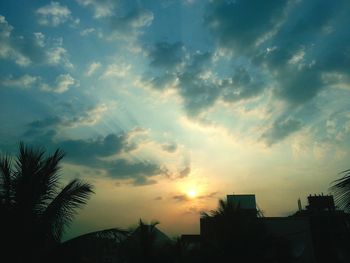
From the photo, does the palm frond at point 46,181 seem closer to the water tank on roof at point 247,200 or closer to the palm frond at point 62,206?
the palm frond at point 62,206

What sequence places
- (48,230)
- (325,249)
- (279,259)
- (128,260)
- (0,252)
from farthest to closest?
(325,249) < (128,260) < (279,259) < (48,230) < (0,252)

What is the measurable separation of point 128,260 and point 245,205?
24060 millimetres

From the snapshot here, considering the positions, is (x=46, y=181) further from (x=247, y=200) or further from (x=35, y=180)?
(x=247, y=200)

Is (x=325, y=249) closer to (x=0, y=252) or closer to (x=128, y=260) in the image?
(x=128, y=260)

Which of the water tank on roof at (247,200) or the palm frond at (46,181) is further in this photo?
the water tank on roof at (247,200)

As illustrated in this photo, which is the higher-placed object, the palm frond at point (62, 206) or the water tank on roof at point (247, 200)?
the water tank on roof at point (247, 200)

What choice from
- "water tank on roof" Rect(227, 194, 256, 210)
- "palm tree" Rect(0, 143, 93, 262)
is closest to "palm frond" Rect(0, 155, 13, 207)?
"palm tree" Rect(0, 143, 93, 262)

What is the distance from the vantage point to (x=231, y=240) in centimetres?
2261

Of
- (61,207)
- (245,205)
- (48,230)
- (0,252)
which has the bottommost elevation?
(0,252)

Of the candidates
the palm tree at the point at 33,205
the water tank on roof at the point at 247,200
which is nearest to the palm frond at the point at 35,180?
the palm tree at the point at 33,205

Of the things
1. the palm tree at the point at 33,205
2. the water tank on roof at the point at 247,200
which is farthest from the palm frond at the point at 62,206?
the water tank on roof at the point at 247,200

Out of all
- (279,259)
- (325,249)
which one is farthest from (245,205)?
(279,259)

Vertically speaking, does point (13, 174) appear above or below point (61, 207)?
above

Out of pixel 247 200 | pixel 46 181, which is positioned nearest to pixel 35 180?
pixel 46 181
